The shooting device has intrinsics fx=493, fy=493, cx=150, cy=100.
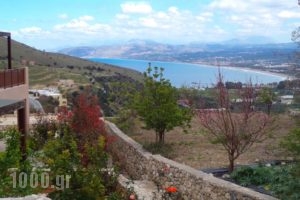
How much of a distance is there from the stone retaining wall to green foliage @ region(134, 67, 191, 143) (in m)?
0.96

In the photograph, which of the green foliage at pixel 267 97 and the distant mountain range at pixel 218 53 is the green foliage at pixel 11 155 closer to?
the distant mountain range at pixel 218 53

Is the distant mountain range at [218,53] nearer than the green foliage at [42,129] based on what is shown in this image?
No

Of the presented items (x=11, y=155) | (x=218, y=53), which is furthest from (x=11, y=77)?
(x=218, y=53)

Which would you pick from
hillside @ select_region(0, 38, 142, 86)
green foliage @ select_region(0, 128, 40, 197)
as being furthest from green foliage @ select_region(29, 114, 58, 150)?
hillside @ select_region(0, 38, 142, 86)

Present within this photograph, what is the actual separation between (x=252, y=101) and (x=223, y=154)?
2.14 metres

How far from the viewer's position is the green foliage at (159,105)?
14922 mm

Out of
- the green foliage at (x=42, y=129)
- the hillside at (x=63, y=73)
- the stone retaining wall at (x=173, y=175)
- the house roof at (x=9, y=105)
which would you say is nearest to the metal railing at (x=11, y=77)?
the house roof at (x=9, y=105)

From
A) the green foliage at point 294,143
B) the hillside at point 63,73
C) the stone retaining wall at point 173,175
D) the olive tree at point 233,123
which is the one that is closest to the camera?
the green foliage at point 294,143

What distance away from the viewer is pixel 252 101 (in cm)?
1238

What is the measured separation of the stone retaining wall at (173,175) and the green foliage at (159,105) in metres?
0.96

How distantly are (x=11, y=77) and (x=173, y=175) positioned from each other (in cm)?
694

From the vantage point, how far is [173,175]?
11.5m

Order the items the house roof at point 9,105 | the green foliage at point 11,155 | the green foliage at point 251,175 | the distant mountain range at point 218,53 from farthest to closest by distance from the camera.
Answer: the distant mountain range at point 218,53 → the house roof at point 9,105 → the green foliage at point 251,175 → the green foliage at point 11,155

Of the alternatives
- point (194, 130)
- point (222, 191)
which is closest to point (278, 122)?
point (194, 130)
